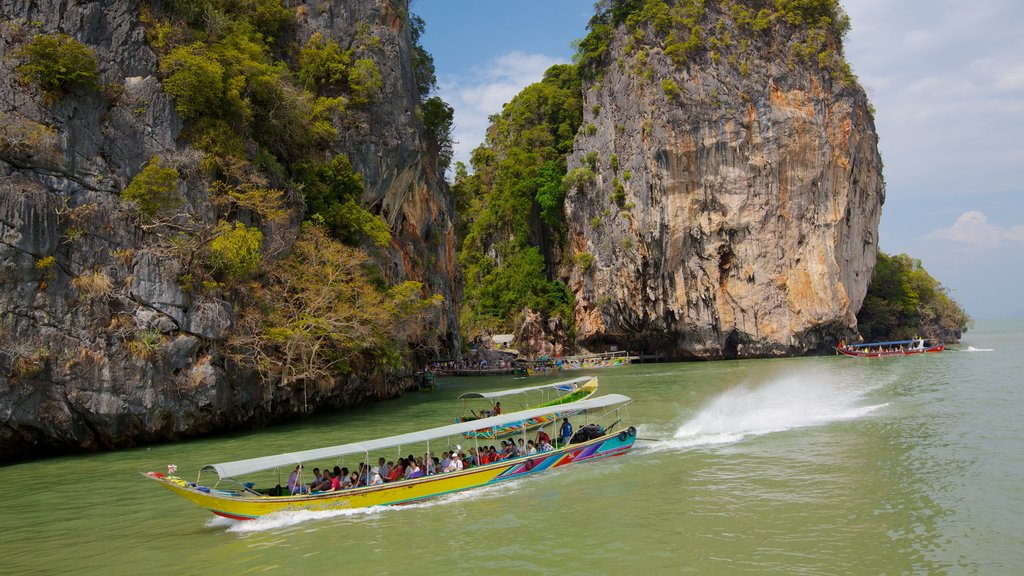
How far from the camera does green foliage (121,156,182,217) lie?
20406 mm

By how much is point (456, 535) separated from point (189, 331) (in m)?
13.7

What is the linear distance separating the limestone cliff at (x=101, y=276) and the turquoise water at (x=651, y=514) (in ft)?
4.74

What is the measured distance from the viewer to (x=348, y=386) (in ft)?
91.0

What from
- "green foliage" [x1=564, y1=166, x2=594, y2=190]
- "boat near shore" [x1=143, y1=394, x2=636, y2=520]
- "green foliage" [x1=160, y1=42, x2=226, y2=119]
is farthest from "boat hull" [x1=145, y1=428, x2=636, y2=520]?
"green foliage" [x1=564, y1=166, x2=594, y2=190]

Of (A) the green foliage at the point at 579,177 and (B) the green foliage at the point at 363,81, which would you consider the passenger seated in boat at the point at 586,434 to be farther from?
(A) the green foliage at the point at 579,177

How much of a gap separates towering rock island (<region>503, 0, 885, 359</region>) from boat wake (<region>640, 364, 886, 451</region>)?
62.1ft

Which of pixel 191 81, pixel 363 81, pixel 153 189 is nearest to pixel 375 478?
pixel 153 189

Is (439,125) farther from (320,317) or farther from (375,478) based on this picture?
(375,478)

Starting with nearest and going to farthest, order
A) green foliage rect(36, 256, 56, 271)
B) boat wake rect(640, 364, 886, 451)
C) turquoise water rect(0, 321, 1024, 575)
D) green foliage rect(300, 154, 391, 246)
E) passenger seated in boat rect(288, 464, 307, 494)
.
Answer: turquoise water rect(0, 321, 1024, 575), passenger seated in boat rect(288, 464, 307, 494), green foliage rect(36, 256, 56, 271), boat wake rect(640, 364, 886, 451), green foliage rect(300, 154, 391, 246)

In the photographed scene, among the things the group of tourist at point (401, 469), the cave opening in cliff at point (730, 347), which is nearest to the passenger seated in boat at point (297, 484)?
the group of tourist at point (401, 469)

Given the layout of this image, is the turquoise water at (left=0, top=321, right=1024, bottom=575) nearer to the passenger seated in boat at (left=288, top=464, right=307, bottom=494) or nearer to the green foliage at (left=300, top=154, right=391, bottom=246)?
the passenger seated in boat at (left=288, top=464, right=307, bottom=494)

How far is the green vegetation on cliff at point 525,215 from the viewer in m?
60.4

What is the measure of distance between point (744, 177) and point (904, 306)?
22188mm

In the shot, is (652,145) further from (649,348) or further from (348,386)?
(348,386)
